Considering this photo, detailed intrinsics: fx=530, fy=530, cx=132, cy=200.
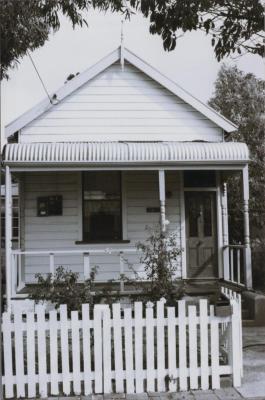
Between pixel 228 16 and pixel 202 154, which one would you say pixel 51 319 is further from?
pixel 202 154

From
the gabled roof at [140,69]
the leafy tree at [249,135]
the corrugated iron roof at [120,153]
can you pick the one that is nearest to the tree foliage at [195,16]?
the corrugated iron roof at [120,153]

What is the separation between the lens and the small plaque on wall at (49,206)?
512 inches

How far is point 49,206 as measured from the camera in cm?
1302

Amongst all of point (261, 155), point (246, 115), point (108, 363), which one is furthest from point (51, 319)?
point (246, 115)

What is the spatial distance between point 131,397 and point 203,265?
25.8 feet

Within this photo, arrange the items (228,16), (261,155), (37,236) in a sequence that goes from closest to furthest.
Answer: (228,16), (37,236), (261,155)

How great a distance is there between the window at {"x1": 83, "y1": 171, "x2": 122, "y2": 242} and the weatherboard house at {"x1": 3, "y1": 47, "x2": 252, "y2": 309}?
2 cm

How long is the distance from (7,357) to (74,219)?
7.51 metres

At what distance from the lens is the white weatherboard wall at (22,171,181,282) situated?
42.4 feet

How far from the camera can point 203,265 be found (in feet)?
43.4

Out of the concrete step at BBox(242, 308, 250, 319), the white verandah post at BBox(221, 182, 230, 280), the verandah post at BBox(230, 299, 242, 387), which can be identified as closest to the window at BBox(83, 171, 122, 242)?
the white verandah post at BBox(221, 182, 230, 280)

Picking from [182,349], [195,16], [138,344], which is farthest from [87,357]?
[195,16]

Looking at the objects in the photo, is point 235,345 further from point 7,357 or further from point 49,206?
point 49,206

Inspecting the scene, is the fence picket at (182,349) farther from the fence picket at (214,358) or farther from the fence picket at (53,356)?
the fence picket at (53,356)
